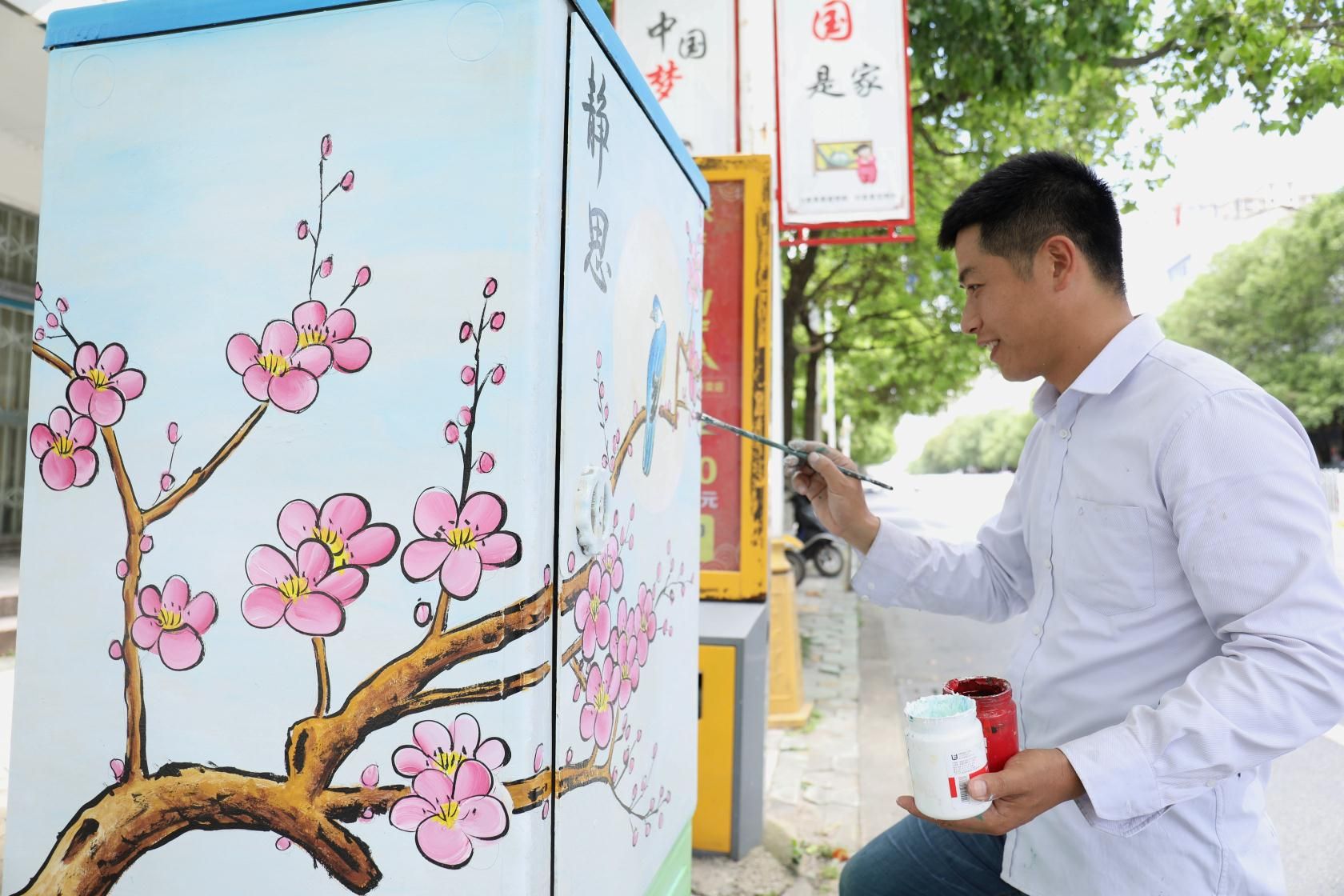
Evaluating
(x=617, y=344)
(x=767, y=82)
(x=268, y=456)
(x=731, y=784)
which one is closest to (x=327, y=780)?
(x=268, y=456)

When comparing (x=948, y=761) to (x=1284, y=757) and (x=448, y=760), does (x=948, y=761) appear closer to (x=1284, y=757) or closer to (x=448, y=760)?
(x=448, y=760)

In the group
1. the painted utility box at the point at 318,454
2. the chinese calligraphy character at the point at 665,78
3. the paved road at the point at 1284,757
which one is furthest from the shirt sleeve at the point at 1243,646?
the chinese calligraphy character at the point at 665,78

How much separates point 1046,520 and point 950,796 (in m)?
0.60

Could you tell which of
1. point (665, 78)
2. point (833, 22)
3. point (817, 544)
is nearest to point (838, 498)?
point (665, 78)

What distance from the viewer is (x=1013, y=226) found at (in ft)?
5.25

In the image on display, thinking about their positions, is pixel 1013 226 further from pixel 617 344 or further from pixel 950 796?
pixel 950 796

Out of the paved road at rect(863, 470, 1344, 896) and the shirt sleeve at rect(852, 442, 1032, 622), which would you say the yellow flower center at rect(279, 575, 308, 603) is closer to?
the shirt sleeve at rect(852, 442, 1032, 622)

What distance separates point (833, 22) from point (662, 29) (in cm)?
98

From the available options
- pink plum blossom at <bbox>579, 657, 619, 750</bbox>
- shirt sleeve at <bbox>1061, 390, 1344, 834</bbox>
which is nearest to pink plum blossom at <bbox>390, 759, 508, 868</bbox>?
pink plum blossom at <bbox>579, 657, 619, 750</bbox>

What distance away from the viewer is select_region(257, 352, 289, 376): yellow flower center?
3.69 feet

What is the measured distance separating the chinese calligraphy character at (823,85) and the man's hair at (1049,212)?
3.77 m

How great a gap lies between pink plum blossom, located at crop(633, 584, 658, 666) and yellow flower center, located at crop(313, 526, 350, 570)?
50 cm

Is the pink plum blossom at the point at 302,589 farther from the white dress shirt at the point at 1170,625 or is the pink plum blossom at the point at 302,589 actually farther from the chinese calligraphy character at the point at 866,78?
the chinese calligraphy character at the point at 866,78

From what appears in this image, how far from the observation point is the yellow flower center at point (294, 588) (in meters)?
1.11
